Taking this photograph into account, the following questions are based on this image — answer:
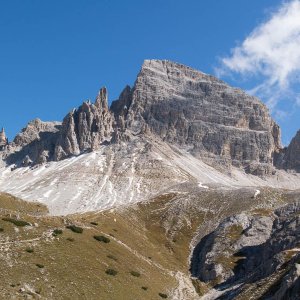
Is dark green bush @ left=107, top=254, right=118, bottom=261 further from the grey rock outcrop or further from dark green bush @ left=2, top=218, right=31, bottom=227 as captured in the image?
the grey rock outcrop

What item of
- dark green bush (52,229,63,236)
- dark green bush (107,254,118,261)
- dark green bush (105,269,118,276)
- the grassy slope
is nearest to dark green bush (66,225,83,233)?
the grassy slope

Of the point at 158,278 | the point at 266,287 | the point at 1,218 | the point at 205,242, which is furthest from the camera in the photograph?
the point at 205,242

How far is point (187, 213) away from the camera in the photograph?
5802 inches

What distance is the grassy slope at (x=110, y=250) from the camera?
224 ft

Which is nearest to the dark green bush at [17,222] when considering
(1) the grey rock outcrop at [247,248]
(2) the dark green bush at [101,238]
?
(2) the dark green bush at [101,238]

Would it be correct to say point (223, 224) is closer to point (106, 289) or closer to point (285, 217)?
point (285, 217)

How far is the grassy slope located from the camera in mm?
68188

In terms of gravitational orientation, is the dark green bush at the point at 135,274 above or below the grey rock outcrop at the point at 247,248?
below

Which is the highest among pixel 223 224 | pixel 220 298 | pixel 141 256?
pixel 223 224

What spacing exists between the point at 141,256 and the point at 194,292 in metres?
13.9

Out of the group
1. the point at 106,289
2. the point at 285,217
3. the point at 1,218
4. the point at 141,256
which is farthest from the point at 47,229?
the point at 285,217

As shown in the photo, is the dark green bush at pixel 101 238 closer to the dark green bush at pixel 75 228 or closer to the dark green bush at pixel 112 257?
the dark green bush at pixel 75 228

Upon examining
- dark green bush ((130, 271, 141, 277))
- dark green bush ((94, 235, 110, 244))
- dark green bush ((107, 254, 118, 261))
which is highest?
dark green bush ((94, 235, 110, 244))

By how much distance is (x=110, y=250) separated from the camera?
308 feet
